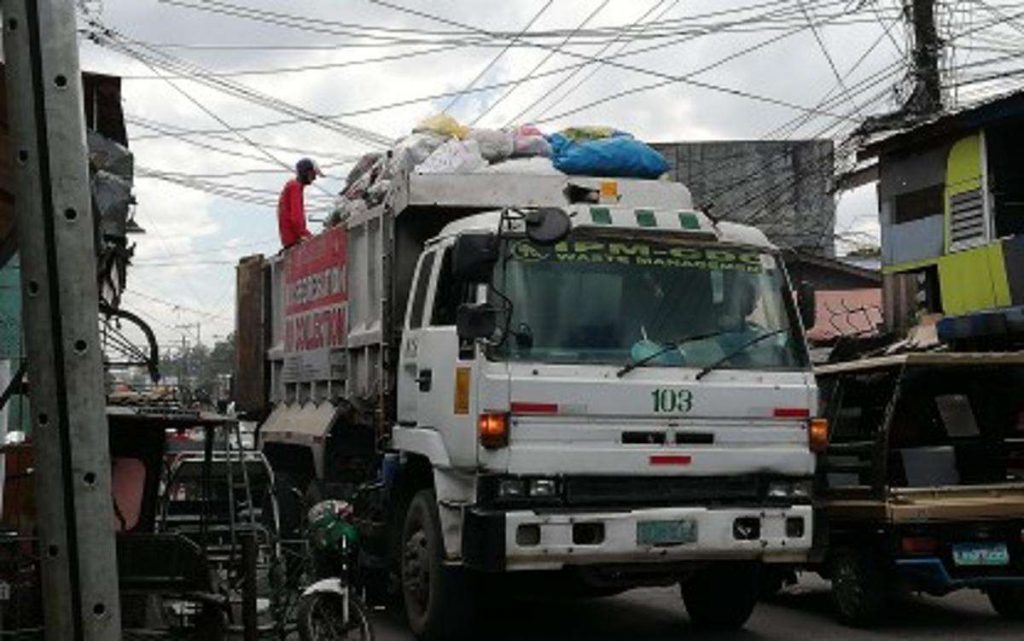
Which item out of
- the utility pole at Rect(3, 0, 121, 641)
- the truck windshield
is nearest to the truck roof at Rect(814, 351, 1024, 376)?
the truck windshield

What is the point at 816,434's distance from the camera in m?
7.21

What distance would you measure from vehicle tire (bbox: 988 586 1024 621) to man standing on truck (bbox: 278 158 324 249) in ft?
21.0

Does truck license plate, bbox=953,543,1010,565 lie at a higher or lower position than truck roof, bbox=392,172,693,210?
lower

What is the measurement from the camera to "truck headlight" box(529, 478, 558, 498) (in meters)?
6.66

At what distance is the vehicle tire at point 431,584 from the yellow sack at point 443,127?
10.1 feet

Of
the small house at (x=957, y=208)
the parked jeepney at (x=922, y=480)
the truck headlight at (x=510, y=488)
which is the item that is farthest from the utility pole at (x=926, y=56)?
the truck headlight at (x=510, y=488)

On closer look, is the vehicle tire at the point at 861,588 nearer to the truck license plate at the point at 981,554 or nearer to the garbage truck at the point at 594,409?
the truck license plate at the point at 981,554

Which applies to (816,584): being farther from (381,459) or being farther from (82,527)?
(82,527)

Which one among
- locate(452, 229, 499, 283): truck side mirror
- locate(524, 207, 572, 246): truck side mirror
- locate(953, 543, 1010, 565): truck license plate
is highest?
locate(524, 207, 572, 246): truck side mirror

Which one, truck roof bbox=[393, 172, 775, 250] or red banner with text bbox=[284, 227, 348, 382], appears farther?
red banner with text bbox=[284, 227, 348, 382]

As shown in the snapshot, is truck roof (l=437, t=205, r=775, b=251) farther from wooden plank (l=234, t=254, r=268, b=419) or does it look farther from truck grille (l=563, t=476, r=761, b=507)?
wooden plank (l=234, t=254, r=268, b=419)

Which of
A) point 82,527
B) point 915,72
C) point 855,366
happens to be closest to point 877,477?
point 855,366

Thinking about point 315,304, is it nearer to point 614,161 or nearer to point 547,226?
point 614,161

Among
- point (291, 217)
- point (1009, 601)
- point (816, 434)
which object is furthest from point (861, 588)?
point (291, 217)
